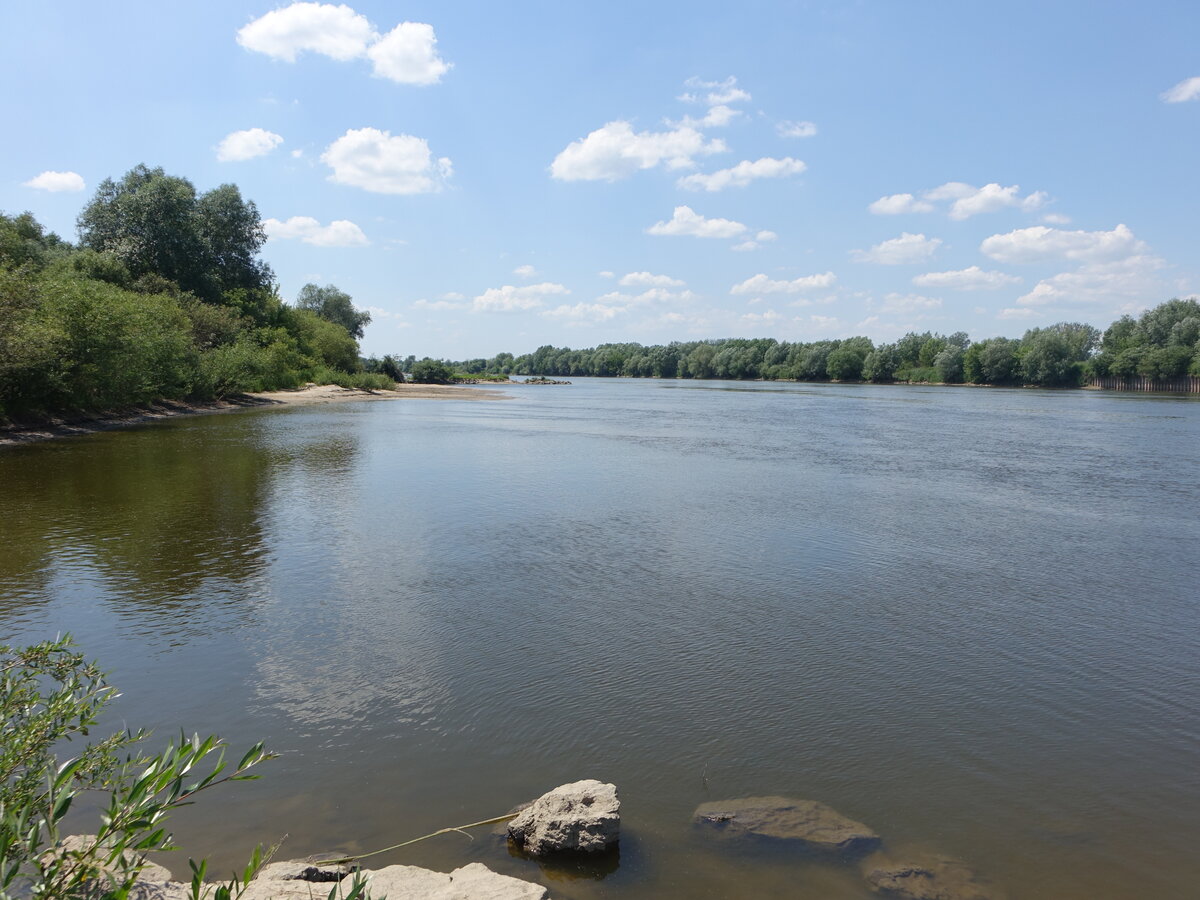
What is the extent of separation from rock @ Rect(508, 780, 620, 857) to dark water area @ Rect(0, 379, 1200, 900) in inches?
7.1

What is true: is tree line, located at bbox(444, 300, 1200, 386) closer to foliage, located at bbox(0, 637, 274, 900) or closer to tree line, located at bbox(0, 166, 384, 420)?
tree line, located at bbox(0, 166, 384, 420)

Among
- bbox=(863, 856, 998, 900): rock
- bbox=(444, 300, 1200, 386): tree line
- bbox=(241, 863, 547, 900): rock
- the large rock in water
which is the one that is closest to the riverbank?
bbox=(241, 863, 547, 900): rock

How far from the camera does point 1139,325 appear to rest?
107 m

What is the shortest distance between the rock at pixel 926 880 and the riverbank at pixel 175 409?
31.0m

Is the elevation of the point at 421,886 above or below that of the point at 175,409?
below

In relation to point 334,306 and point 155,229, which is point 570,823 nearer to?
point 155,229

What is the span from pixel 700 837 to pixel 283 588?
26.0 feet

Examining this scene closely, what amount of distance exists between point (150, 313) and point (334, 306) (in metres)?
74.9

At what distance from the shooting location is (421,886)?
4637mm

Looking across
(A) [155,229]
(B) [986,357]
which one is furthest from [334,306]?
(B) [986,357]

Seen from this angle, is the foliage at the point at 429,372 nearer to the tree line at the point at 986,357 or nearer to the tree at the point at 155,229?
the tree at the point at 155,229

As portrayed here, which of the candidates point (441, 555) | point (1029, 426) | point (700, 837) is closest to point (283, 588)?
point (441, 555)

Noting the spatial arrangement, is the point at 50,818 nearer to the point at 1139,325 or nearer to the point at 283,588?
the point at 283,588

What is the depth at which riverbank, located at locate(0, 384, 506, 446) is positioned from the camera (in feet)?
95.8
